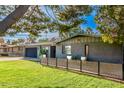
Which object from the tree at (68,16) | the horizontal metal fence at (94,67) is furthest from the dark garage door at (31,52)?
the tree at (68,16)

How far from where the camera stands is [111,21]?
6605mm

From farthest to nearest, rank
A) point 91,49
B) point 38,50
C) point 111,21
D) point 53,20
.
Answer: point 38,50, point 91,49, point 111,21, point 53,20

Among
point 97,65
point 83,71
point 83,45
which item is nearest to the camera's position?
point 97,65

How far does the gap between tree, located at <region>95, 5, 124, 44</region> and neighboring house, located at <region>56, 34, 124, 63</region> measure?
2.91m

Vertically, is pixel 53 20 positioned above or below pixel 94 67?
above

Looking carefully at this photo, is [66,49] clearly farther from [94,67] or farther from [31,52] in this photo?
[31,52]

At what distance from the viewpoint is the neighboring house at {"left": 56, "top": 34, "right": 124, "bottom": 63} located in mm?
10133

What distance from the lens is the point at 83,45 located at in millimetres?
11742


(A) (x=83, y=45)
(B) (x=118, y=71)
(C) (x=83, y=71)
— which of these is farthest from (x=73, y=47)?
(B) (x=118, y=71)

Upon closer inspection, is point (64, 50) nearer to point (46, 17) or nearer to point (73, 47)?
point (73, 47)

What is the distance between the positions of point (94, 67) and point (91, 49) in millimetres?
3009

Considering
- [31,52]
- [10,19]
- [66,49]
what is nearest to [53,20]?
[10,19]
